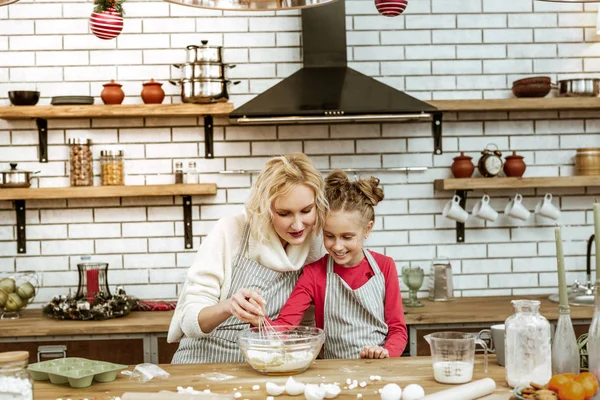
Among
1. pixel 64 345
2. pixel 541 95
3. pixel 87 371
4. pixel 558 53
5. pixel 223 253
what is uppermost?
pixel 558 53

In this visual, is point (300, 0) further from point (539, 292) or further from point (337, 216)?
point (539, 292)

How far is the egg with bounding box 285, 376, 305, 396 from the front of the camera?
210cm

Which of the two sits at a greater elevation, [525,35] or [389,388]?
[525,35]

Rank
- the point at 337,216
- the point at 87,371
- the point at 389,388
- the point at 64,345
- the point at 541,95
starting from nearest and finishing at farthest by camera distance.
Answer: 1. the point at 389,388
2. the point at 87,371
3. the point at 337,216
4. the point at 64,345
5. the point at 541,95

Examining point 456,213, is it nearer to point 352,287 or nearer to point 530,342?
point 352,287

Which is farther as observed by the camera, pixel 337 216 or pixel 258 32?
pixel 258 32

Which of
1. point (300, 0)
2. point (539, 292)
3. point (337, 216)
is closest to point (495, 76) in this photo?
point (539, 292)

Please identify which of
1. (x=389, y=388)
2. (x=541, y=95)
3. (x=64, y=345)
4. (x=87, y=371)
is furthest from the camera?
(x=541, y=95)

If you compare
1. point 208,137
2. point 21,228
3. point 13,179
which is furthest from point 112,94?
A: point 21,228

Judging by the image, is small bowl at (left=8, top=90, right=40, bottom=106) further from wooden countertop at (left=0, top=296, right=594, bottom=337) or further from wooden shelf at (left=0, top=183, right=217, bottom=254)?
wooden countertop at (left=0, top=296, right=594, bottom=337)

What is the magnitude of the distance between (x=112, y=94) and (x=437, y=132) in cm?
199

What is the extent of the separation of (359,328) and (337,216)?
1.44ft

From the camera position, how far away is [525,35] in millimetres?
4719

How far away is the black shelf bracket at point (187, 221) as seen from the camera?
4.58 metres
